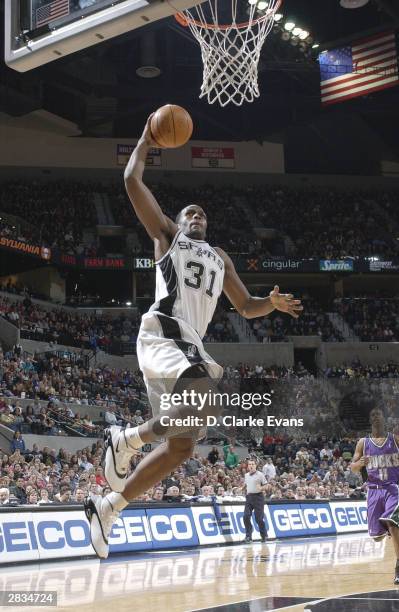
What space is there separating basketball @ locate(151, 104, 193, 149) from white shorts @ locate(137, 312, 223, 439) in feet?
3.45

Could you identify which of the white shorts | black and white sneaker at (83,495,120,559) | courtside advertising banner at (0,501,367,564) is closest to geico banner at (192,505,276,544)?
courtside advertising banner at (0,501,367,564)

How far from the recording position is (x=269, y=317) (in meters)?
33.6

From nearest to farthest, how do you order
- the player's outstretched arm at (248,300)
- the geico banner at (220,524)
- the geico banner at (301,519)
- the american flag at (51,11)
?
1. the player's outstretched arm at (248,300)
2. the american flag at (51,11)
3. the geico banner at (220,524)
4. the geico banner at (301,519)

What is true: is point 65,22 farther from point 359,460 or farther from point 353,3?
point 353,3

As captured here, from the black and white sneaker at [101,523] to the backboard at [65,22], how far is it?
12.3 ft

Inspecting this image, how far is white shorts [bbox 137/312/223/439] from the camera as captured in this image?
4.51m

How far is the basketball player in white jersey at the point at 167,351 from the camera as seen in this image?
4.43 m

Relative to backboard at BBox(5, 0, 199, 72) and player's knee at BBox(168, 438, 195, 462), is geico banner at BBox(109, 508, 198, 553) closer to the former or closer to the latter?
backboard at BBox(5, 0, 199, 72)

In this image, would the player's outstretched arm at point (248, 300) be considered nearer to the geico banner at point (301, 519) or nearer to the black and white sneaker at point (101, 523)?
the black and white sneaker at point (101, 523)

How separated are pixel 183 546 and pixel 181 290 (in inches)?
352

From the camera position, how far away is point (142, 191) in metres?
4.76

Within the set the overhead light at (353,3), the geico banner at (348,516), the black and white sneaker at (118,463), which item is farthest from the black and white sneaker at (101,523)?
the overhead light at (353,3)

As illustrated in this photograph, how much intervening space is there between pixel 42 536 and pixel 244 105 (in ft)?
75.5

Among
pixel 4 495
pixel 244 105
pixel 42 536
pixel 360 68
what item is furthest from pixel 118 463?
pixel 244 105
